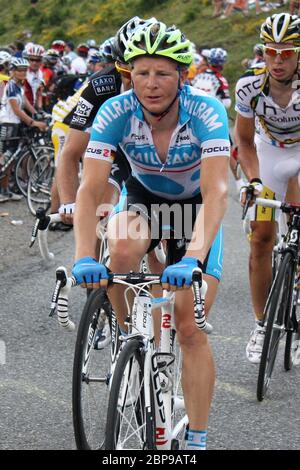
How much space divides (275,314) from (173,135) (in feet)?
5.85

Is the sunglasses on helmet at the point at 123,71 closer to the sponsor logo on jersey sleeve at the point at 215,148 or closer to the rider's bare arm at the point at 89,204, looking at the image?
the rider's bare arm at the point at 89,204

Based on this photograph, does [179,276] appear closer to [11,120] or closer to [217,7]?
[11,120]

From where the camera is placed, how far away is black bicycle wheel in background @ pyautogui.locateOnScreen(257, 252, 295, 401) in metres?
5.45

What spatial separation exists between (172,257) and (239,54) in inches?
1109

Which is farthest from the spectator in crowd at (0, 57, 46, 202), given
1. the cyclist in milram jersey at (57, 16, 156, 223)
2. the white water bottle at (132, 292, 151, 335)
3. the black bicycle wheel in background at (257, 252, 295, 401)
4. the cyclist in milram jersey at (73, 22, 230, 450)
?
the white water bottle at (132, 292, 151, 335)

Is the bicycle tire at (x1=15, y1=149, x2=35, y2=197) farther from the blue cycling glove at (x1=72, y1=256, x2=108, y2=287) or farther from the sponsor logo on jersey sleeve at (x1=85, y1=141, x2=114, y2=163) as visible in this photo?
the blue cycling glove at (x1=72, y1=256, x2=108, y2=287)

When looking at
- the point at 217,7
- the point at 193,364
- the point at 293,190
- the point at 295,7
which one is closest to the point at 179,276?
the point at 193,364

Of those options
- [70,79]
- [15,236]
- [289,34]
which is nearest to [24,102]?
[70,79]

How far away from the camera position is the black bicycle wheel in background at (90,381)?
417cm

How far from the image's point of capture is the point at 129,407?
369 cm

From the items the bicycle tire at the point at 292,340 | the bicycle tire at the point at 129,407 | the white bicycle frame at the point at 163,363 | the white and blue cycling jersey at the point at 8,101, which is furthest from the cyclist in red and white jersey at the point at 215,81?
the bicycle tire at the point at 129,407

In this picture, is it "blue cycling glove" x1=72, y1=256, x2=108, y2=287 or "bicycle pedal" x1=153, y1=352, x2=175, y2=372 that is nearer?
"blue cycling glove" x1=72, y1=256, x2=108, y2=287

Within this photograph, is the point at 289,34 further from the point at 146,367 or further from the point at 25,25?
the point at 25,25

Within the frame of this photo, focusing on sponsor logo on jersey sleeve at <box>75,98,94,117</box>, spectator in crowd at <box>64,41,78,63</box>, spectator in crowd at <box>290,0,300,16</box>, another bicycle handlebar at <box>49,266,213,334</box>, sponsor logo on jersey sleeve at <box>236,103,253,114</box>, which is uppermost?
spectator in crowd at <box>64,41,78,63</box>
